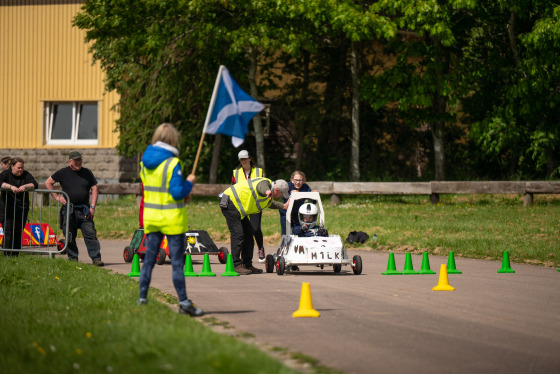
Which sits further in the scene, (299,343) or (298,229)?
(298,229)

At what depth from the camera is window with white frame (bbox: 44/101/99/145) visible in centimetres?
3638

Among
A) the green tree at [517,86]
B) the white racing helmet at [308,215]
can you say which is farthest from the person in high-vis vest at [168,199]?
Result: the green tree at [517,86]

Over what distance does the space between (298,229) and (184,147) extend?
1983cm

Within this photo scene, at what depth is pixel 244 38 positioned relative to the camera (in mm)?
29734

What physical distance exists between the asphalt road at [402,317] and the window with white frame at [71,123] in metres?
21.6

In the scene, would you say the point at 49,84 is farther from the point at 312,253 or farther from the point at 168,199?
the point at 168,199

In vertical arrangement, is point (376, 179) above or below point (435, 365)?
above

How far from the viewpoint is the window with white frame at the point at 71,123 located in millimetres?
36375

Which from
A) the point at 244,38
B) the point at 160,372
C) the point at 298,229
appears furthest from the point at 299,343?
the point at 244,38

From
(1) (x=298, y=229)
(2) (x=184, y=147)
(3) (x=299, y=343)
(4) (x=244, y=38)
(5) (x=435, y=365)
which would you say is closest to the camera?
(5) (x=435, y=365)

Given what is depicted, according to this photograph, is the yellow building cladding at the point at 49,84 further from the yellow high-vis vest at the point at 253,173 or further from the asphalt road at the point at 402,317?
the asphalt road at the point at 402,317

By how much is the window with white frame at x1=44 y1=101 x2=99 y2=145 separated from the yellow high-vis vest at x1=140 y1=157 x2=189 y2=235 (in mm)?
26941

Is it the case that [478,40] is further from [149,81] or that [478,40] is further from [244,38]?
[149,81]

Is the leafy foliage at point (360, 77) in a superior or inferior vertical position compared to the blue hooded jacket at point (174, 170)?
superior
